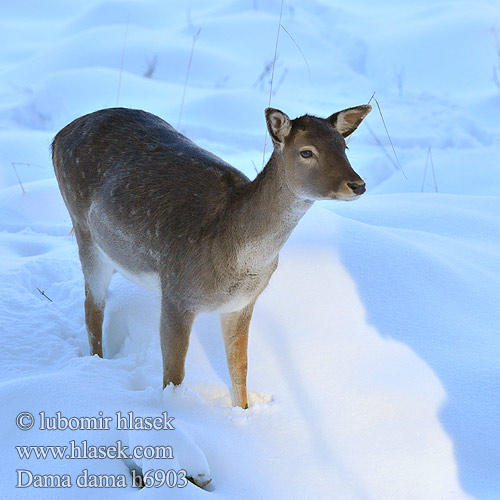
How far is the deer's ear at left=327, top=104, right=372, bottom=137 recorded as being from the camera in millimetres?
3059

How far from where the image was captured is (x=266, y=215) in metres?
3.03

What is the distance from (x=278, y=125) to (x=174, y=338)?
40.9 inches

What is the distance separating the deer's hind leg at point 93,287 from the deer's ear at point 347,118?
148cm

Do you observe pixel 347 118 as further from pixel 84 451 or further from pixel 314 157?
pixel 84 451

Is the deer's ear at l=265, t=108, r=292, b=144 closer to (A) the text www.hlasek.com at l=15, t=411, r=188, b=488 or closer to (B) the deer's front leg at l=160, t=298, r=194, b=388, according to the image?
(B) the deer's front leg at l=160, t=298, r=194, b=388

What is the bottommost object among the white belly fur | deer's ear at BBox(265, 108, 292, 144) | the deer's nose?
the white belly fur

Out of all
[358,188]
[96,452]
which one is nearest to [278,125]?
[358,188]

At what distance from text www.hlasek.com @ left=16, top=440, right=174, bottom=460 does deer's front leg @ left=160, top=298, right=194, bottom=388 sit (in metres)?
0.55

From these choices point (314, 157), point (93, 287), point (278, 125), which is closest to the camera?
point (314, 157)

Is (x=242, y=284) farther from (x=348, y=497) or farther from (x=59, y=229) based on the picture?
(x=59, y=229)

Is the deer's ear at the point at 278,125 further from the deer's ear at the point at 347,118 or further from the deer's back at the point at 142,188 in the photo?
the deer's back at the point at 142,188

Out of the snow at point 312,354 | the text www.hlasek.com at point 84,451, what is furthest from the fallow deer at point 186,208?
the text www.hlasek.com at point 84,451

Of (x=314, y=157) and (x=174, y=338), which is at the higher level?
(x=314, y=157)

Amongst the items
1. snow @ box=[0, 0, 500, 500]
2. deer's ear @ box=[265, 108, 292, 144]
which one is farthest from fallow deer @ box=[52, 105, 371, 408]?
snow @ box=[0, 0, 500, 500]
